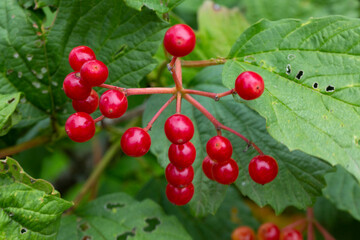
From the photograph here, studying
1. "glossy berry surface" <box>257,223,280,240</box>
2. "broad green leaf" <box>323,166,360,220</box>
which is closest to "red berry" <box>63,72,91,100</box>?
"glossy berry surface" <box>257,223,280,240</box>

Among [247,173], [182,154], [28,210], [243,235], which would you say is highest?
[182,154]

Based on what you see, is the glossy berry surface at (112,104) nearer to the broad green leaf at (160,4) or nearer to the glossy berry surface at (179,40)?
the glossy berry surface at (179,40)

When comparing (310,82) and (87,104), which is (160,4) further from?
(310,82)

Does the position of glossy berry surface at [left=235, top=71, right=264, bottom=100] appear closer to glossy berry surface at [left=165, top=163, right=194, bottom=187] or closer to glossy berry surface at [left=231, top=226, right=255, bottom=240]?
glossy berry surface at [left=165, top=163, right=194, bottom=187]

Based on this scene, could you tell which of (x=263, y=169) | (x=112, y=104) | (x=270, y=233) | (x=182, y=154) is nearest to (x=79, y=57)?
(x=112, y=104)

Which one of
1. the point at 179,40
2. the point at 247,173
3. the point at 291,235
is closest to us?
the point at 179,40

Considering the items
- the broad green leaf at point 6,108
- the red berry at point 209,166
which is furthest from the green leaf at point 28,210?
the red berry at point 209,166

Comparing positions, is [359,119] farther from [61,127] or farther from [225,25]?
[61,127]

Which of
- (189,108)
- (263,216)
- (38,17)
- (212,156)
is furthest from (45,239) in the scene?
(263,216)
